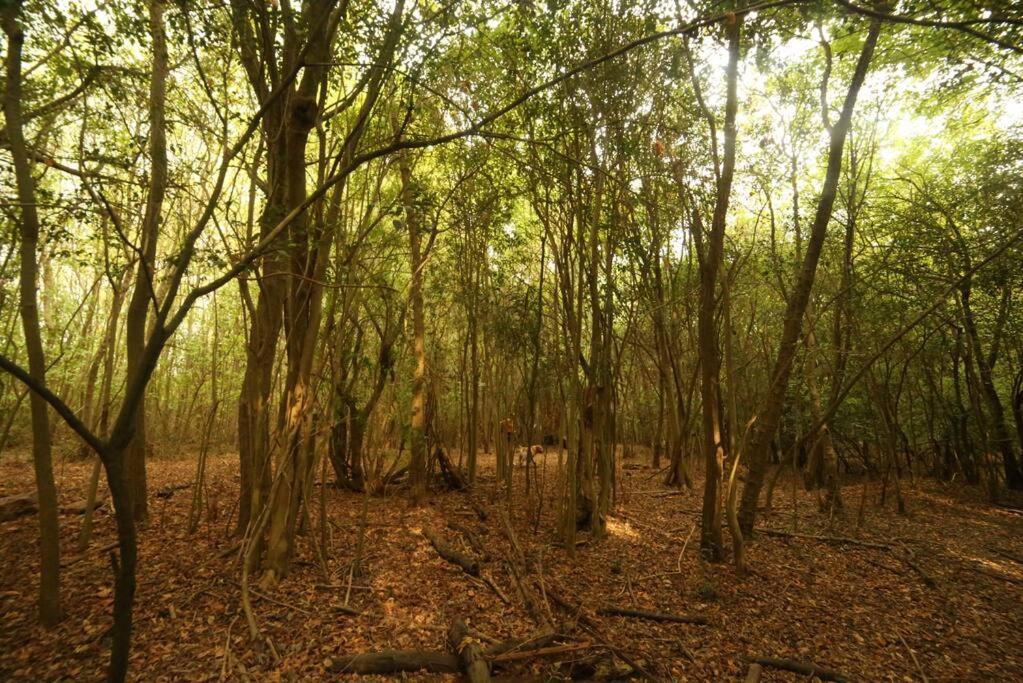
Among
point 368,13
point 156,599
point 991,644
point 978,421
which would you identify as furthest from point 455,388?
point 978,421

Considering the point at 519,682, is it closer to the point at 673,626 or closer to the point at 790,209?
the point at 673,626

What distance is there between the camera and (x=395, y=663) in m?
4.42

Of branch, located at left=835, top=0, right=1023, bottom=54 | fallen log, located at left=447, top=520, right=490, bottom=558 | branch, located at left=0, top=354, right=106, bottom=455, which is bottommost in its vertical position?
fallen log, located at left=447, top=520, right=490, bottom=558

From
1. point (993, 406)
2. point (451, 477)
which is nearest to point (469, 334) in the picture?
point (451, 477)

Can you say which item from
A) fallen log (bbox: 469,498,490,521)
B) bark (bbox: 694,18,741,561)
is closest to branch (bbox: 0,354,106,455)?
bark (bbox: 694,18,741,561)

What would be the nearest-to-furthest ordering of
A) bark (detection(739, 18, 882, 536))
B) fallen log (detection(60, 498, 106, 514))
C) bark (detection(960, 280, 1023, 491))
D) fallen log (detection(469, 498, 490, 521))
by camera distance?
bark (detection(739, 18, 882, 536)), fallen log (detection(60, 498, 106, 514)), fallen log (detection(469, 498, 490, 521)), bark (detection(960, 280, 1023, 491))

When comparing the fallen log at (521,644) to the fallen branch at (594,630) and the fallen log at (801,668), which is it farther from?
the fallen log at (801,668)

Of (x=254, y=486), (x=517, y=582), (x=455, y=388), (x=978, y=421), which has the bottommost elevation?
(x=517, y=582)

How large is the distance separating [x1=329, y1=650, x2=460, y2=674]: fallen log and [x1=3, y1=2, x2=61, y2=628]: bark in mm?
2719

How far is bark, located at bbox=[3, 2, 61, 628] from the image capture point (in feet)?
12.4

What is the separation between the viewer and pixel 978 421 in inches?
409

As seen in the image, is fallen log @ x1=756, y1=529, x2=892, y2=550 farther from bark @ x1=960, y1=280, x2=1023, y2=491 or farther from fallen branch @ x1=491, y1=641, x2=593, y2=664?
bark @ x1=960, y1=280, x2=1023, y2=491

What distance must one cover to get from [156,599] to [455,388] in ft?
25.2

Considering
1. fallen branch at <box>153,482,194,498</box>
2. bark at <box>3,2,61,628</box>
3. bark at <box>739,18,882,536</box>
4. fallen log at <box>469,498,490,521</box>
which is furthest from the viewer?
fallen log at <box>469,498,490,521</box>
